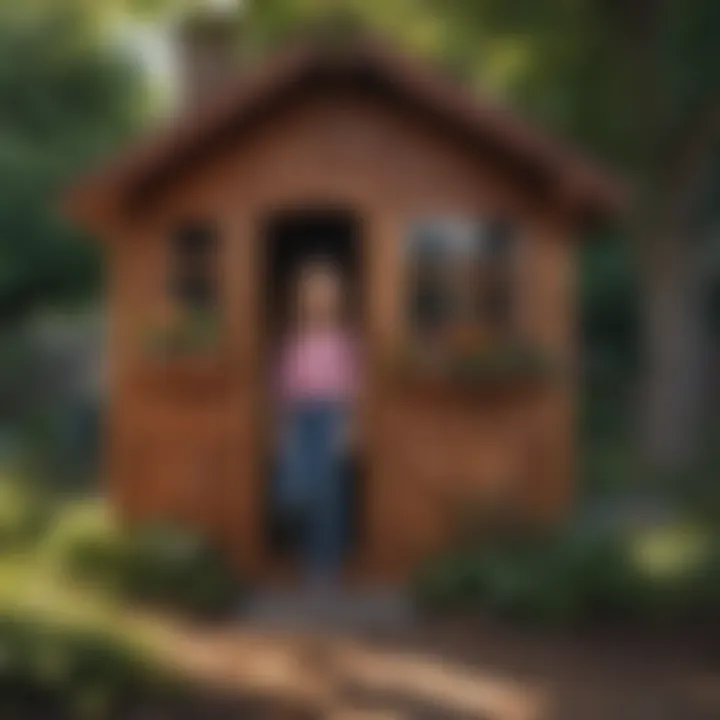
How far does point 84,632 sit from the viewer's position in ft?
21.7

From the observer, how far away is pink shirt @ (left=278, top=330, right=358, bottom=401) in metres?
9.38

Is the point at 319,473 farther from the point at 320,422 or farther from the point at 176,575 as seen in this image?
the point at 176,575

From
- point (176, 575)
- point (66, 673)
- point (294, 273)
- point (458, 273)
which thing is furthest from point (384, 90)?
point (66, 673)

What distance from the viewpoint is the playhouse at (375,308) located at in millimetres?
9453

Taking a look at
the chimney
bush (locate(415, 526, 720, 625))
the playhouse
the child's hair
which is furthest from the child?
the chimney

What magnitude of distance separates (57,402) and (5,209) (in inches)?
195

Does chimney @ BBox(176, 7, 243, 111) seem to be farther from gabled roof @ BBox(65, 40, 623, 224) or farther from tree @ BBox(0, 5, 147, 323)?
tree @ BBox(0, 5, 147, 323)

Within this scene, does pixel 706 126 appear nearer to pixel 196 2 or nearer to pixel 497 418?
pixel 497 418

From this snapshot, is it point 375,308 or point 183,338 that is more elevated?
point 375,308

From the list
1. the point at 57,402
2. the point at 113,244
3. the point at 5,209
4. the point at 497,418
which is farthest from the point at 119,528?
the point at 57,402

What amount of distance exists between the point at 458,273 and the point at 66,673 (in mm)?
4237

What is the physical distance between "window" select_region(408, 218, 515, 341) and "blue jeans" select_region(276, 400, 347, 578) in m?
0.85

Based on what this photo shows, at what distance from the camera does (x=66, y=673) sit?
6.30 metres

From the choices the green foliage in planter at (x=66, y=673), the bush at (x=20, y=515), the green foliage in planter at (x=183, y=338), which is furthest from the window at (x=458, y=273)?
the green foliage in planter at (x=66, y=673)
